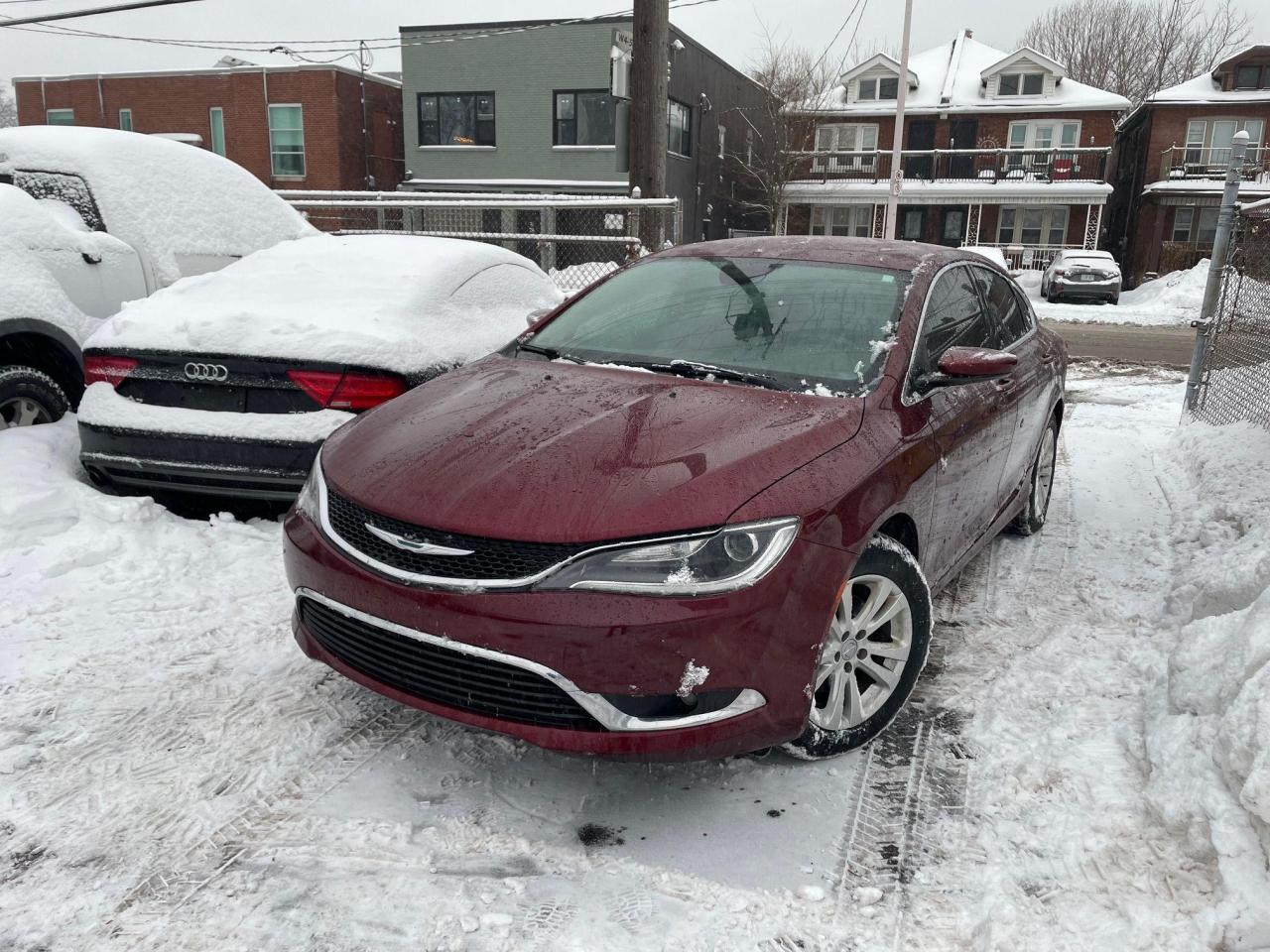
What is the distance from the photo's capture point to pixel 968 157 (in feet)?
113

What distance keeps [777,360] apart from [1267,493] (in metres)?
3.10

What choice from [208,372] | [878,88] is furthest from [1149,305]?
[208,372]

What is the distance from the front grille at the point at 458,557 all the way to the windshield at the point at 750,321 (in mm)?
1193

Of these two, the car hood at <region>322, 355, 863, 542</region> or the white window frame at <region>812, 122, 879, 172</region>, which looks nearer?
the car hood at <region>322, 355, 863, 542</region>

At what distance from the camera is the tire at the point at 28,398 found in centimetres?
499

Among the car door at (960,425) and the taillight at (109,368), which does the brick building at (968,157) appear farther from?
the taillight at (109,368)

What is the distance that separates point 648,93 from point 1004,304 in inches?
233

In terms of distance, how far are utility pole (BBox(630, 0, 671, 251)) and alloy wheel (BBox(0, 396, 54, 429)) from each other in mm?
6460

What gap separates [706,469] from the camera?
265 centimetres

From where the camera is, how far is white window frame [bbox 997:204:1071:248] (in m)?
34.5

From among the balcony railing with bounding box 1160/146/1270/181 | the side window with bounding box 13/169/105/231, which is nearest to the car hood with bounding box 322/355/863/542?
the side window with bounding box 13/169/105/231

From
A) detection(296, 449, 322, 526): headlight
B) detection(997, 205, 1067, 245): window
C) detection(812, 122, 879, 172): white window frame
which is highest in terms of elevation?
detection(812, 122, 879, 172): white window frame

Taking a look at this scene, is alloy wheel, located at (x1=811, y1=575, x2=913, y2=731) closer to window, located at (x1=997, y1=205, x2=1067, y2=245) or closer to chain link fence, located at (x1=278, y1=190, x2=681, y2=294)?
chain link fence, located at (x1=278, y1=190, x2=681, y2=294)

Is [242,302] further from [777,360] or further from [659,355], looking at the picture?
[777,360]
